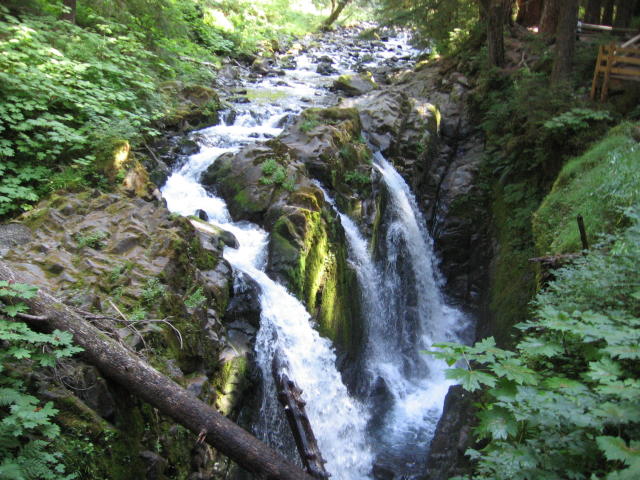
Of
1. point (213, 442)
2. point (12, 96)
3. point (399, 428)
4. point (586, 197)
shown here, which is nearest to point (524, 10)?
point (586, 197)

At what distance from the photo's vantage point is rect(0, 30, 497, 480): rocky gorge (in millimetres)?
4551

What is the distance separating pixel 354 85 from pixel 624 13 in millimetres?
9754

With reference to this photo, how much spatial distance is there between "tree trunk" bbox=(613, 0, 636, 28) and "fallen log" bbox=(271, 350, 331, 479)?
1755 cm

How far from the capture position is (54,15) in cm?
880

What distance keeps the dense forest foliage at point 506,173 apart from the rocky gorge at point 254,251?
1.81ft

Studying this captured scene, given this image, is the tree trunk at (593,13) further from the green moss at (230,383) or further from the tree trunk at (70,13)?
the green moss at (230,383)

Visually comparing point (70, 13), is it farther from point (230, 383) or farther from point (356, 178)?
point (230, 383)

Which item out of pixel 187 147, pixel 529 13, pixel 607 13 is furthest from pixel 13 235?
pixel 607 13

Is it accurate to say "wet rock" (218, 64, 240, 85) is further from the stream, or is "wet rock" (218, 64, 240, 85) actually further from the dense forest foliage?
the stream

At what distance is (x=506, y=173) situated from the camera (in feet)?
39.8

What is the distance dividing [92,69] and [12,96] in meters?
2.09

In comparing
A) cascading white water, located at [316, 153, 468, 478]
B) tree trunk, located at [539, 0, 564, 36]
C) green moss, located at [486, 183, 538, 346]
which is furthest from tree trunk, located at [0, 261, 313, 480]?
tree trunk, located at [539, 0, 564, 36]

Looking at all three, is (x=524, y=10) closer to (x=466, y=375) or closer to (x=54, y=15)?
(x=54, y=15)

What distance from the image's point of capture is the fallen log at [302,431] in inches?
177
